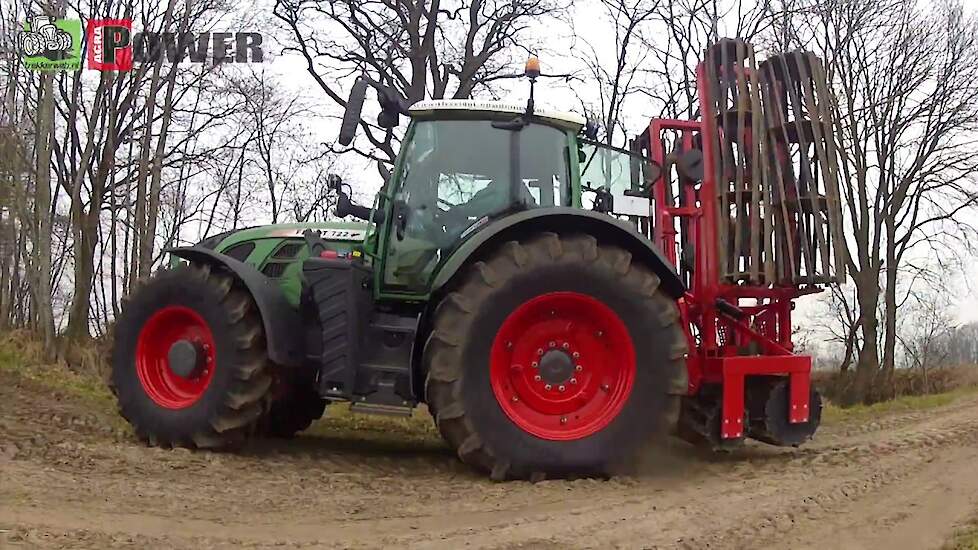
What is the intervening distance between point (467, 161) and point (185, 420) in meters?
2.43

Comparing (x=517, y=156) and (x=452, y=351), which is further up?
(x=517, y=156)

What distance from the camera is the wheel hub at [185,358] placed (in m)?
5.52

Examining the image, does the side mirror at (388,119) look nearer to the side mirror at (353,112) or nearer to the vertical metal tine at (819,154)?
the side mirror at (353,112)

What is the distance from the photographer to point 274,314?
533 cm

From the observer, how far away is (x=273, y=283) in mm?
5742

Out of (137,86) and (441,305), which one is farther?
(137,86)

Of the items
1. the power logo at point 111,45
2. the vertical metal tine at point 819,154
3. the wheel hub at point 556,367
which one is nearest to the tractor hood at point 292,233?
the wheel hub at point 556,367

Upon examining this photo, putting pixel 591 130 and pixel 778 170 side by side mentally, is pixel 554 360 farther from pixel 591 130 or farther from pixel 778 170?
pixel 778 170

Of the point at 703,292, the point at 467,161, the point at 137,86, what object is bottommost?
the point at 703,292

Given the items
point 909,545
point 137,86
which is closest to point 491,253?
point 909,545

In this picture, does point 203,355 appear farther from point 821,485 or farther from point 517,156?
point 821,485

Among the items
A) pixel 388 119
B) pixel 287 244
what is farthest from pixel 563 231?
pixel 287 244

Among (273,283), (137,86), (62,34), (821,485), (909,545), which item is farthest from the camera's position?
(137,86)

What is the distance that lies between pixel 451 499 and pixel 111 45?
13462 mm
